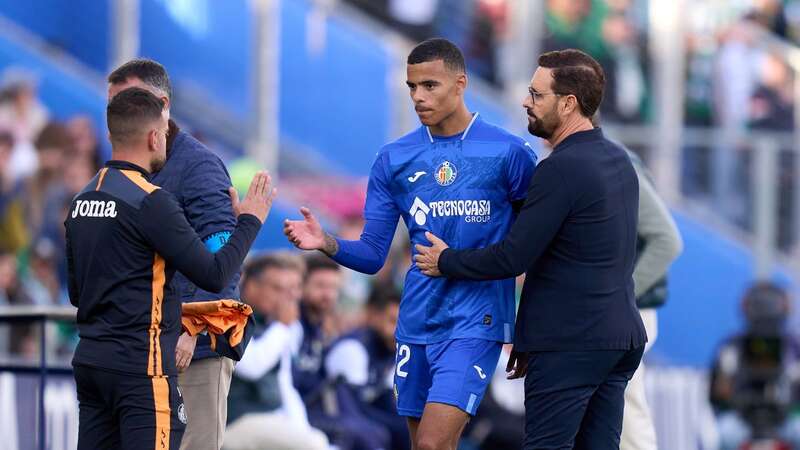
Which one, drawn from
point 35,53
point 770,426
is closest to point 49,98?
point 35,53

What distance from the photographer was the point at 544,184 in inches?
240

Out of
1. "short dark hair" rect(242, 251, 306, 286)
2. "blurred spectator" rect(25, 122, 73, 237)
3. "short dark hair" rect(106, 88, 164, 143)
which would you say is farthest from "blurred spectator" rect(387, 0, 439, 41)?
"short dark hair" rect(106, 88, 164, 143)

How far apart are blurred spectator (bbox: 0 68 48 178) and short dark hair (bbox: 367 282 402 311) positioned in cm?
377

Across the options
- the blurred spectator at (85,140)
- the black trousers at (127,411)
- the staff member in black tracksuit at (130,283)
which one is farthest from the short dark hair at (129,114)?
the blurred spectator at (85,140)

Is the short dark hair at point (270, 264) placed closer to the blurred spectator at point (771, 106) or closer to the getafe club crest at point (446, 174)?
the getafe club crest at point (446, 174)

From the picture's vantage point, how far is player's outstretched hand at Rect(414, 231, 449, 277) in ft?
20.9

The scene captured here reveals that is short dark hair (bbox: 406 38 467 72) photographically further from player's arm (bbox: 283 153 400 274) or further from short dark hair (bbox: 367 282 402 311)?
short dark hair (bbox: 367 282 402 311)

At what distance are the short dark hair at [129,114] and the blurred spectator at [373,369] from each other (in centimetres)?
444

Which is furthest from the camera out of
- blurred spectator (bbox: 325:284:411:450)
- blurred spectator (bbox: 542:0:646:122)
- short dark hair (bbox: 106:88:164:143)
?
blurred spectator (bbox: 542:0:646:122)

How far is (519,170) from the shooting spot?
6504 mm

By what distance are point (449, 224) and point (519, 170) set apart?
36cm

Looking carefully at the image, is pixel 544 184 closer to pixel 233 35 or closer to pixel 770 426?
pixel 770 426

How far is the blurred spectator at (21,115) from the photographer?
12.9m

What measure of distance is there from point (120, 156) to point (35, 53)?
8.41 metres
